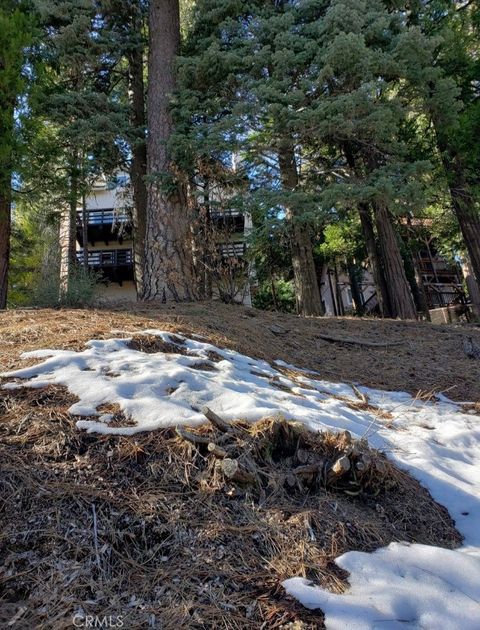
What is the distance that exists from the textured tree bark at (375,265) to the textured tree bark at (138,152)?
4784mm

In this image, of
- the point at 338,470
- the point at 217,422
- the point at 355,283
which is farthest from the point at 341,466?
the point at 355,283

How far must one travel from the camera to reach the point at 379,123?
21.7 feet

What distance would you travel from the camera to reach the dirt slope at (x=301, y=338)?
3.73 m

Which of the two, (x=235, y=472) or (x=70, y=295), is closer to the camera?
(x=235, y=472)

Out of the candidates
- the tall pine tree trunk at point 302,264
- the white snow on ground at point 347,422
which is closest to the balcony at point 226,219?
the tall pine tree trunk at point 302,264

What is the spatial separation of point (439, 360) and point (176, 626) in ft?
16.3

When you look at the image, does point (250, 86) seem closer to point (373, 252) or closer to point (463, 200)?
point (373, 252)

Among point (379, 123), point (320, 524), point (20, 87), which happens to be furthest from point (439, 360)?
point (20, 87)

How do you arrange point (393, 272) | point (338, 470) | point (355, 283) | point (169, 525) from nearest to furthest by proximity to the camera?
point (169, 525) < point (338, 470) < point (393, 272) < point (355, 283)

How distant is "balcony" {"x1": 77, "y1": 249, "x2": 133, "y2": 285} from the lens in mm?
21469

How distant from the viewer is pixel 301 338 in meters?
5.95

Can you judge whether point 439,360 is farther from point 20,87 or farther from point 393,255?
point 20,87

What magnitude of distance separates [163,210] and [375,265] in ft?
18.5

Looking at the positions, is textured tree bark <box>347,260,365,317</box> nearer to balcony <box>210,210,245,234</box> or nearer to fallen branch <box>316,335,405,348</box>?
balcony <box>210,210,245,234</box>
